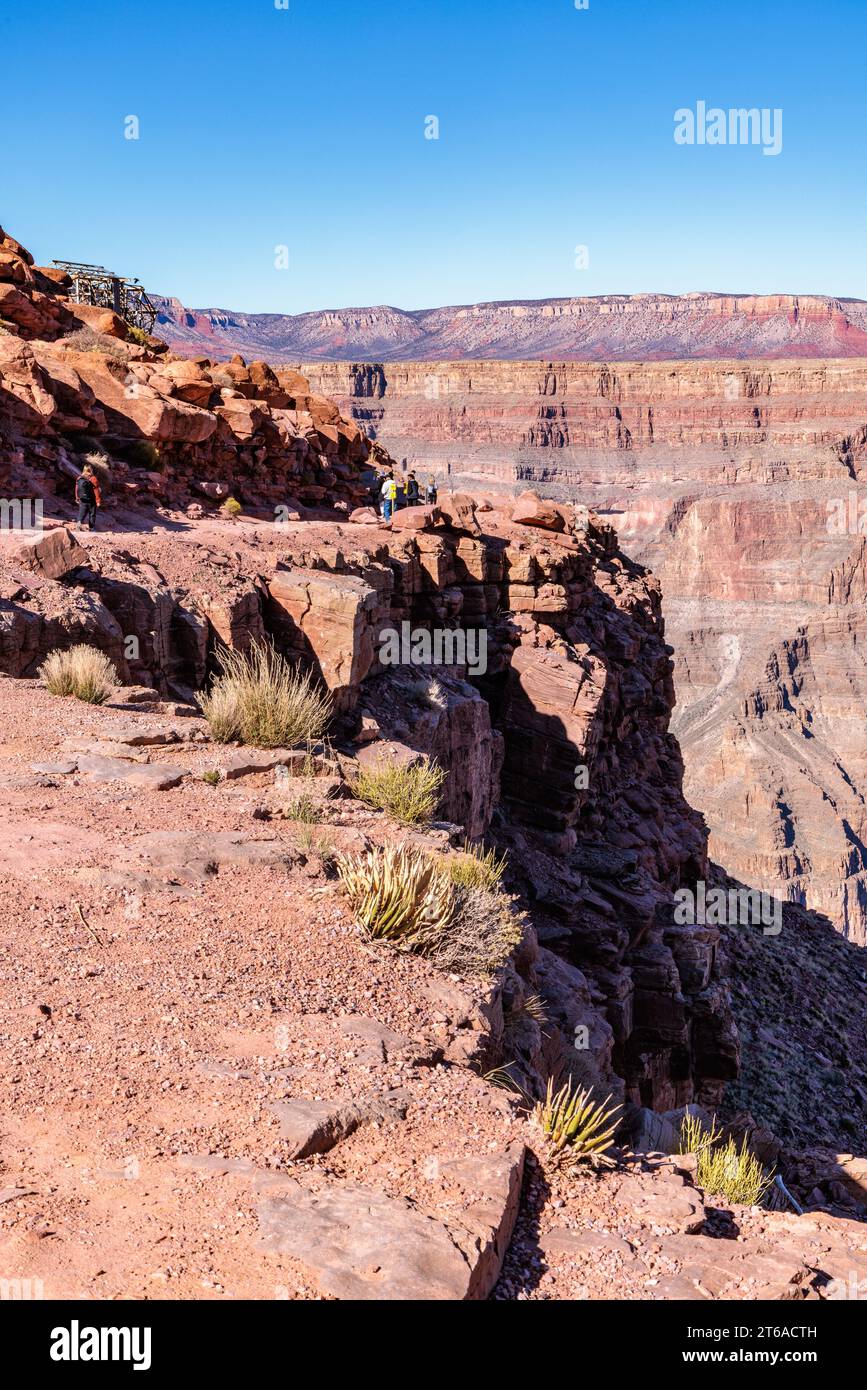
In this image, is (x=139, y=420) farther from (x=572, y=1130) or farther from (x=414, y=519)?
(x=572, y=1130)

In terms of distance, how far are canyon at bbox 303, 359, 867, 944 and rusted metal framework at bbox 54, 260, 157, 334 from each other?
146ft

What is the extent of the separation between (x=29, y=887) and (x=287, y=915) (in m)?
1.49

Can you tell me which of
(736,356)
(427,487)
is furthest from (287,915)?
(736,356)

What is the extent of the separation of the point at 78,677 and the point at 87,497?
7.65m

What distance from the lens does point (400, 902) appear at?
6.29 metres

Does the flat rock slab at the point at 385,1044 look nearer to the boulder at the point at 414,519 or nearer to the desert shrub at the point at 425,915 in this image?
the desert shrub at the point at 425,915

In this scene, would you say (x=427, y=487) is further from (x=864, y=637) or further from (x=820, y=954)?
(x=864, y=637)

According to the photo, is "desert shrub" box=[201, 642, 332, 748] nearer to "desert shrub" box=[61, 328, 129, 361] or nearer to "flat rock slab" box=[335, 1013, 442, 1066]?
"flat rock slab" box=[335, 1013, 442, 1066]

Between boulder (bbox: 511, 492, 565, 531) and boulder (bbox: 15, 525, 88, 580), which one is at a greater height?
boulder (bbox: 511, 492, 565, 531)

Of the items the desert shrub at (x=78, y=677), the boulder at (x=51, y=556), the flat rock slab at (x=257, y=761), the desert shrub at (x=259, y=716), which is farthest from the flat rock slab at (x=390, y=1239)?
the boulder at (x=51, y=556)

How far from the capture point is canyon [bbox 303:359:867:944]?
6600cm

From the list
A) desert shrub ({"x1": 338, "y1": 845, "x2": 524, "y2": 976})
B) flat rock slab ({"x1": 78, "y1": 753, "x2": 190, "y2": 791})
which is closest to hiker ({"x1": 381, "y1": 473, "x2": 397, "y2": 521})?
flat rock slab ({"x1": 78, "y1": 753, "x2": 190, "y2": 791})

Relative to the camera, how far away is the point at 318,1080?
185 inches

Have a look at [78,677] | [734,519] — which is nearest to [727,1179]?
[78,677]
